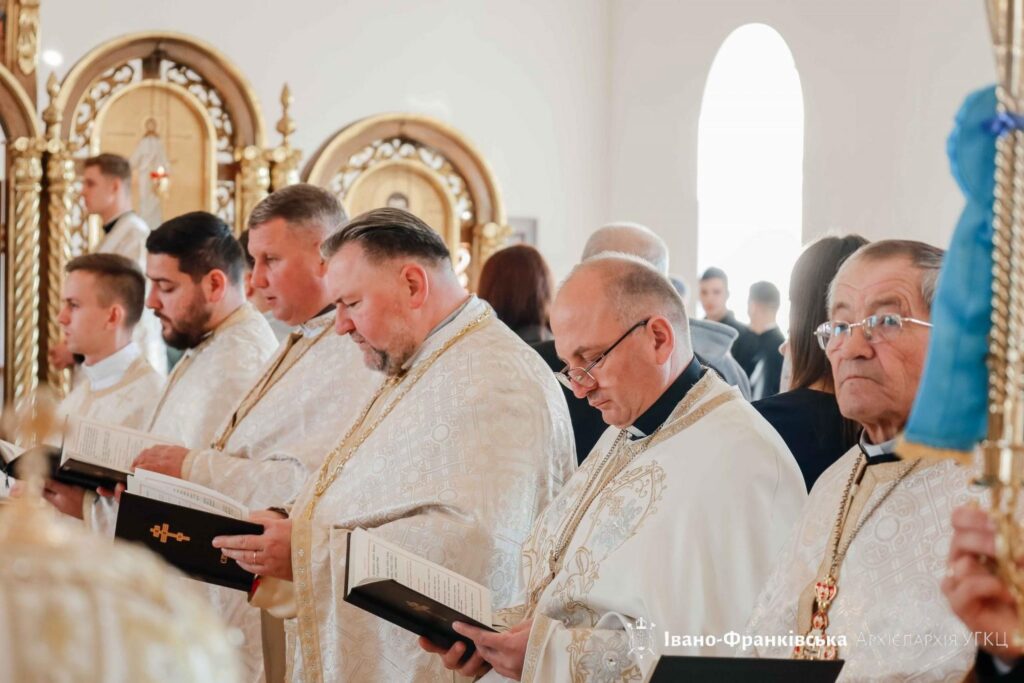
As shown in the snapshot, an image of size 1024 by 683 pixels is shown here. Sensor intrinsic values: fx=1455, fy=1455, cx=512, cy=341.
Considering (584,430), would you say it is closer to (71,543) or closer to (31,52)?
(71,543)

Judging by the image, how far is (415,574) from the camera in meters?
3.22

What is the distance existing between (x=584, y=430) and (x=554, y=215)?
790 centimetres

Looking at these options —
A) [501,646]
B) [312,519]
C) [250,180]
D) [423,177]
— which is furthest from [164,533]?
[423,177]

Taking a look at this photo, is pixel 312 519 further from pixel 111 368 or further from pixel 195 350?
Answer: pixel 111 368

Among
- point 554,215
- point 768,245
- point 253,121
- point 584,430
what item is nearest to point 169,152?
point 253,121

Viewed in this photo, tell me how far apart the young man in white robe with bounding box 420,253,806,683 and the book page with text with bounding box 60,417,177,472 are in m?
1.67

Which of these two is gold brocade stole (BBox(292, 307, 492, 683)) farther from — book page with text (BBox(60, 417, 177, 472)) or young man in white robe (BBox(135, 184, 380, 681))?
book page with text (BBox(60, 417, 177, 472))

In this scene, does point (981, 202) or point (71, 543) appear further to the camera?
point (981, 202)

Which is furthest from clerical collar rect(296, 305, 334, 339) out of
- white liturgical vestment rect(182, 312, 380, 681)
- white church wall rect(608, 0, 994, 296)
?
white church wall rect(608, 0, 994, 296)

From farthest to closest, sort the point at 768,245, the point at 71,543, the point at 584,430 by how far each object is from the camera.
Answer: the point at 768,245
the point at 584,430
the point at 71,543

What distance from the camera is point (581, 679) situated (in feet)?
9.98

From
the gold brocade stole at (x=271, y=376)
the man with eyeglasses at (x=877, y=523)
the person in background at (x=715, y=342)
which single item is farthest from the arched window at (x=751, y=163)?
the man with eyeglasses at (x=877, y=523)

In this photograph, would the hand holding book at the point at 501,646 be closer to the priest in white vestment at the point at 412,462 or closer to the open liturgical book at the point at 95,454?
the priest in white vestment at the point at 412,462

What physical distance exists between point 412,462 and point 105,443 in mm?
1166
